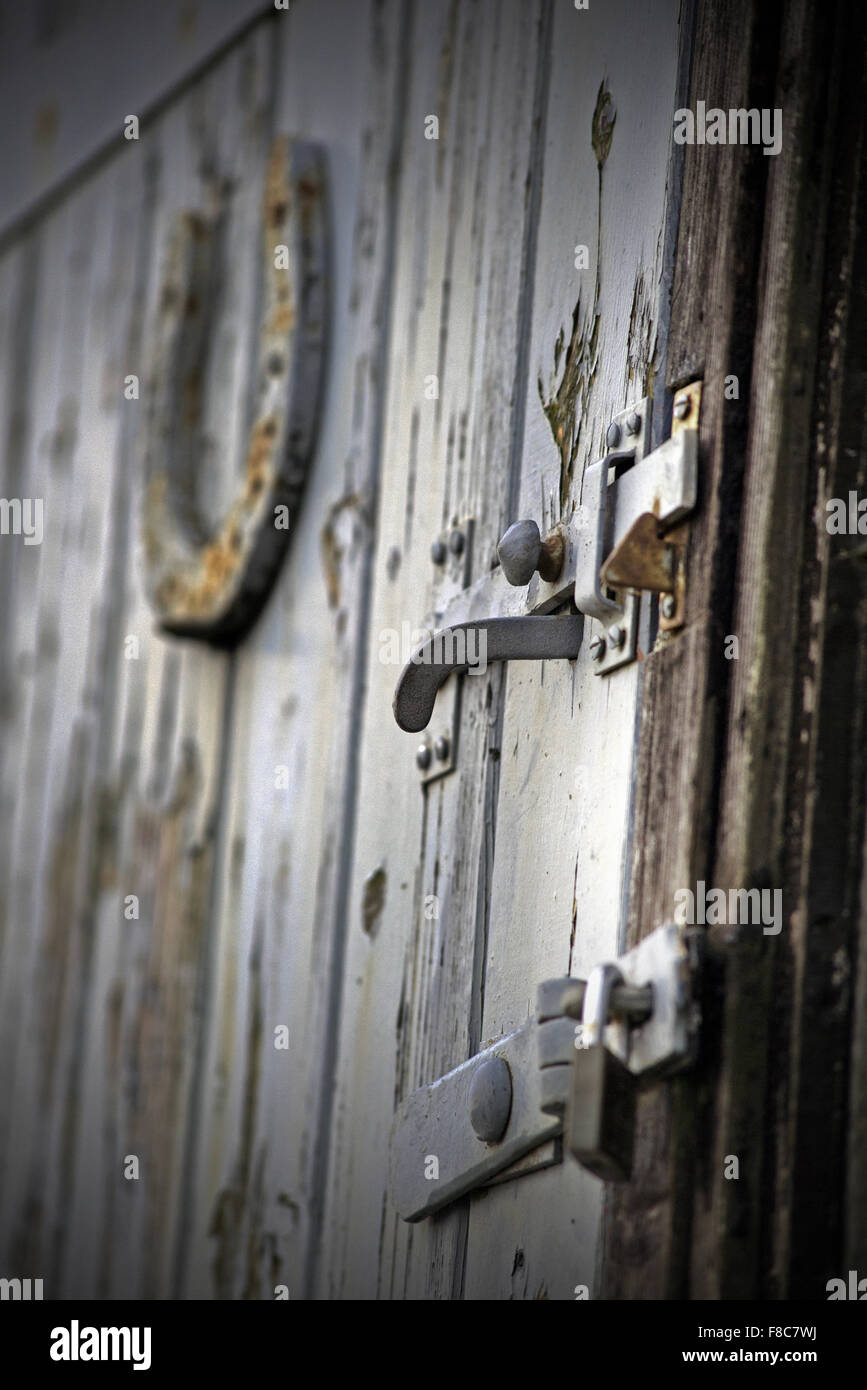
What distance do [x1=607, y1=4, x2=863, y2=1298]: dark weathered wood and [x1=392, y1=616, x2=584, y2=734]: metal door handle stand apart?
4.9 inches

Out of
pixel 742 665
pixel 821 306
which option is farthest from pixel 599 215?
pixel 742 665

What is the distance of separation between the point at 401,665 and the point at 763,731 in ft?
1.90

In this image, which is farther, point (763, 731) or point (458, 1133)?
point (458, 1133)

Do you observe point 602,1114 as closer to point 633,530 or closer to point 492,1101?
point 492,1101

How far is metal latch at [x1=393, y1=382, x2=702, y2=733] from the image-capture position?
2.86 feet

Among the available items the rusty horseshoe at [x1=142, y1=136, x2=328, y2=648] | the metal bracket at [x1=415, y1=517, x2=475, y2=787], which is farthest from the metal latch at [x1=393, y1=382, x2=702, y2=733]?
the rusty horseshoe at [x1=142, y1=136, x2=328, y2=648]

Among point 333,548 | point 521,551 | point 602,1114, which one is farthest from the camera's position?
point 333,548

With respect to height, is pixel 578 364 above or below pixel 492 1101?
above

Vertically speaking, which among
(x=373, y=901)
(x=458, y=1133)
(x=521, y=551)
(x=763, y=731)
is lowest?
(x=458, y=1133)

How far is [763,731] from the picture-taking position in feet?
2.60

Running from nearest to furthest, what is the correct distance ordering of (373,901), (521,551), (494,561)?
(521,551) < (494,561) < (373,901)

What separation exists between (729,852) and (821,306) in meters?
0.30

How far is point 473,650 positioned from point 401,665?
1.26 ft

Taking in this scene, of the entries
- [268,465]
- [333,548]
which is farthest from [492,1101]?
[268,465]
